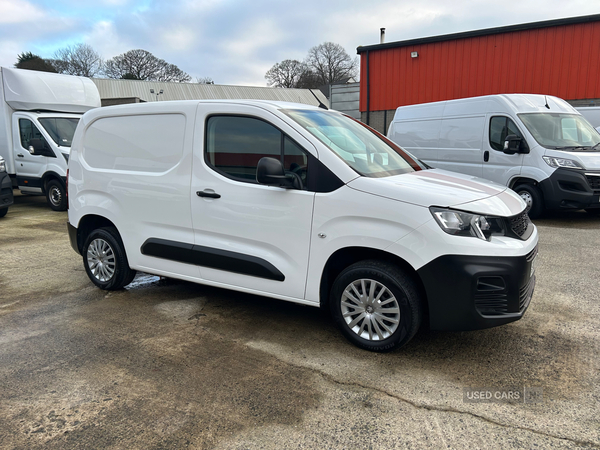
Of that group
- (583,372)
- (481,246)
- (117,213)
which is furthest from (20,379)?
(583,372)

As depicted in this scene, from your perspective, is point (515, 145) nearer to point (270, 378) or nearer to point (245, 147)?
point (245, 147)

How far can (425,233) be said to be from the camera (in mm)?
3000

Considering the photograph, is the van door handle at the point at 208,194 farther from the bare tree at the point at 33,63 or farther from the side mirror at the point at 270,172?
the bare tree at the point at 33,63

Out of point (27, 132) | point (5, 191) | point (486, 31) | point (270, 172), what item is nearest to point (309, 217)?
point (270, 172)

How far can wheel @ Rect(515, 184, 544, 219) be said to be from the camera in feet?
27.9

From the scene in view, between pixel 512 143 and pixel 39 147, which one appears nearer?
pixel 512 143

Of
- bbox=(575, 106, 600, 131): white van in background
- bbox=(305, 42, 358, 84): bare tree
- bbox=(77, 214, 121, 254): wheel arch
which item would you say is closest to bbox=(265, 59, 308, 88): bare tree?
bbox=(305, 42, 358, 84): bare tree

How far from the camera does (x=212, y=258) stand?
3908 millimetres

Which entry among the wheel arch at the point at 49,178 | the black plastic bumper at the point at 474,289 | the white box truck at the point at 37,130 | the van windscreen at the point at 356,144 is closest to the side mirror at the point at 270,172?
the van windscreen at the point at 356,144

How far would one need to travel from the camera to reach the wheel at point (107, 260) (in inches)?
184

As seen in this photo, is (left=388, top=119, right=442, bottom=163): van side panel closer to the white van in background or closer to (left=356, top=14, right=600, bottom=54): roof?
the white van in background

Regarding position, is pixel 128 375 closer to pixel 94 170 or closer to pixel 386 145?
pixel 94 170

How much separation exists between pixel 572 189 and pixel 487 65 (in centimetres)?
966

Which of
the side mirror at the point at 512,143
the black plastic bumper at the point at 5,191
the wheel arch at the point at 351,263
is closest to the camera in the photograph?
the wheel arch at the point at 351,263
